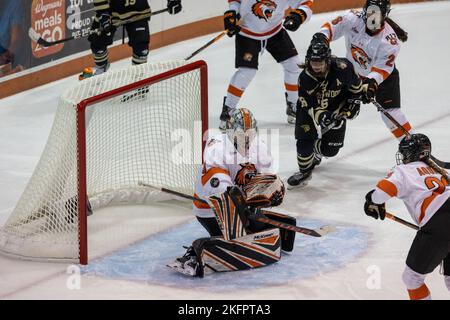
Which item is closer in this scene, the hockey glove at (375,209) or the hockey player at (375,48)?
the hockey glove at (375,209)

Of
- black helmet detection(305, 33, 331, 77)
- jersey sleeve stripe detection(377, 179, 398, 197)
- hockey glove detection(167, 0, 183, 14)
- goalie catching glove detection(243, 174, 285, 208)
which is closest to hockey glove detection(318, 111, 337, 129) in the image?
black helmet detection(305, 33, 331, 77)

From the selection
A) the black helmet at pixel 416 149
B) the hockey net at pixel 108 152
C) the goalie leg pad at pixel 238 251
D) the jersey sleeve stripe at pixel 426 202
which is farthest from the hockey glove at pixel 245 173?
the jersey sleeve stripe at pixel 426 202

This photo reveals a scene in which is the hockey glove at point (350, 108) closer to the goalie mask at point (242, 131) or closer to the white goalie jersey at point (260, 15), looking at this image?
the goalie mask at point (242, 131)

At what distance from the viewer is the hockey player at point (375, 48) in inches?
254

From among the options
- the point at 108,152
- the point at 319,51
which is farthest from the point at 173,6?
the point at 108,152

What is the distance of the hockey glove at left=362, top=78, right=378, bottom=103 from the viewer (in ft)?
20.6

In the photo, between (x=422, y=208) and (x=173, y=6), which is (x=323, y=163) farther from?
(x=422, y=208)

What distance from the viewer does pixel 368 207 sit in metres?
4.70

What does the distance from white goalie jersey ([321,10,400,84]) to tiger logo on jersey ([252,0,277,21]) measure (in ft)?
2.98

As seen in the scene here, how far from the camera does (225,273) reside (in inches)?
207

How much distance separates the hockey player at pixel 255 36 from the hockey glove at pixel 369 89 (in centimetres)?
116

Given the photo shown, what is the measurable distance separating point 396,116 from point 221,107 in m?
1.78
